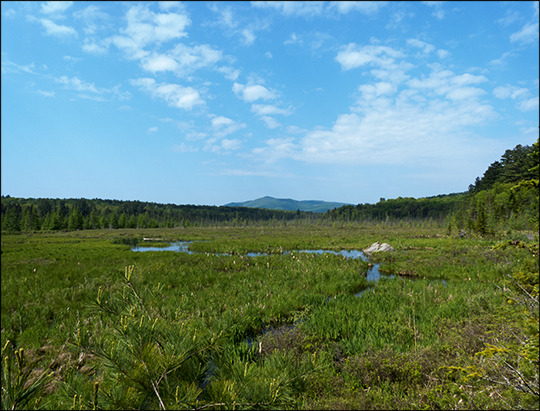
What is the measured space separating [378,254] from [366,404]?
22824mm

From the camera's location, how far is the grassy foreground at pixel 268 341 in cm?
245

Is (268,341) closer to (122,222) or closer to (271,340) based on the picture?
(271,340)

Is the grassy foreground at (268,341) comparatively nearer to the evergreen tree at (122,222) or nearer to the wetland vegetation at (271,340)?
the wetland vegetation at (271,340)

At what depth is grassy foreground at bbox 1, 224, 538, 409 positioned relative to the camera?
2445 millimetres

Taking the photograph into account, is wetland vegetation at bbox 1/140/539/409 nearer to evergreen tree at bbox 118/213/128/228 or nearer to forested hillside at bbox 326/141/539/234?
forested hillside at bbox 326/141/539/234

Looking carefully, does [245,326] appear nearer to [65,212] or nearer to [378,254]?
[378,254]

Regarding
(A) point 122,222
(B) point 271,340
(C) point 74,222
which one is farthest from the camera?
(A) point 122,222

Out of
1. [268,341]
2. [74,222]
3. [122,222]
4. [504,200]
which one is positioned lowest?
[122,222]

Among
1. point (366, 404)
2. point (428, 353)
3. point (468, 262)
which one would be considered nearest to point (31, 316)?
point (366, 404)

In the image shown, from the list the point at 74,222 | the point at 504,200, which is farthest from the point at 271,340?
the point at 74,222

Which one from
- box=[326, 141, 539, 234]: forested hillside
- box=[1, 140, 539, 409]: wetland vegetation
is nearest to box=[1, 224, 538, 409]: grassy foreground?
box=[1, 140, 539, 409]: wetland vegetation

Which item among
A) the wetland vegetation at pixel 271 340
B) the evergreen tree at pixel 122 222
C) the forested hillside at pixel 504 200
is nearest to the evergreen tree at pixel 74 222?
the evergreen tree at pixel 122 222

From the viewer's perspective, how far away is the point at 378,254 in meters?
24.9

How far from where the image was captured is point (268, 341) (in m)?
6.63
